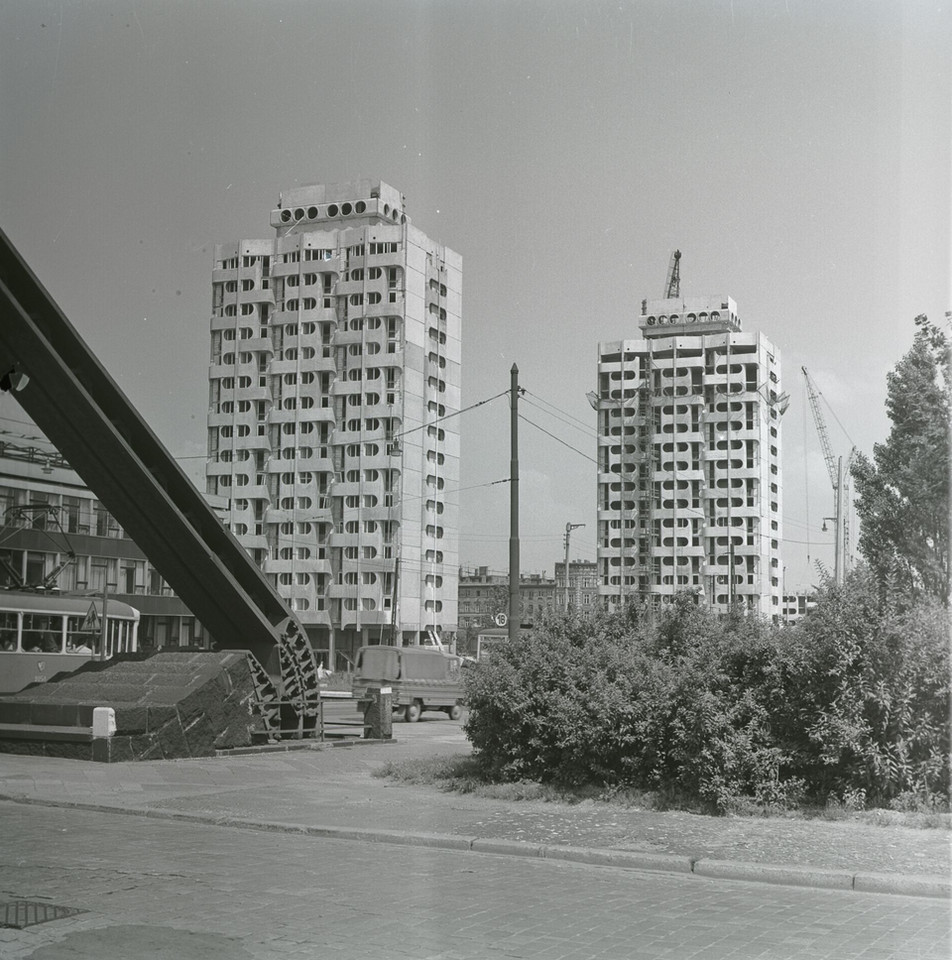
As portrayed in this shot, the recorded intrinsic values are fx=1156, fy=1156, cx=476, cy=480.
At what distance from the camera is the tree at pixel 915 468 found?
25547 mm

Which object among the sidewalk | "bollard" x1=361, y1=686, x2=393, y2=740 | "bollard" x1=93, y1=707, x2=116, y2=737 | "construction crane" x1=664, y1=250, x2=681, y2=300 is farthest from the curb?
"construction crane" x1=664, y1=250, x2=681, y2=300

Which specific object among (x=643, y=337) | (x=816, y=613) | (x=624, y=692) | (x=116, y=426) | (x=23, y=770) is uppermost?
Answer: (x=643, y=337)

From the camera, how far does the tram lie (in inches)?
1178

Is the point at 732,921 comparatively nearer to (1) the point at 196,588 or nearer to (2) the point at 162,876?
(2) the point at 162,876

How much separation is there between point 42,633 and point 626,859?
25.4m

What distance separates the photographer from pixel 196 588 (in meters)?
19.7

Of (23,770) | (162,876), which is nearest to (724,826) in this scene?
(162,876)

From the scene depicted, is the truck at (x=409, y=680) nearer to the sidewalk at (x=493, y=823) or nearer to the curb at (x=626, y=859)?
the sidewalk at (x=493, y=823)

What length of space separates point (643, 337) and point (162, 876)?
140483mm

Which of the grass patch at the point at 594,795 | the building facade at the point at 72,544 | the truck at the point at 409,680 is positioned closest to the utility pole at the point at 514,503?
the grass patch at the point at 594,795

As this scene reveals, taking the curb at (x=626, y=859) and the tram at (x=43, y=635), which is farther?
the tram at (x=43, y=635)

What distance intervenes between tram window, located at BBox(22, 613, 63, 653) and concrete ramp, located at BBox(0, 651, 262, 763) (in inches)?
478

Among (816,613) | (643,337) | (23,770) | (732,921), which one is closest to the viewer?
(732,921)

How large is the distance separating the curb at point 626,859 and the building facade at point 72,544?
38750mm
